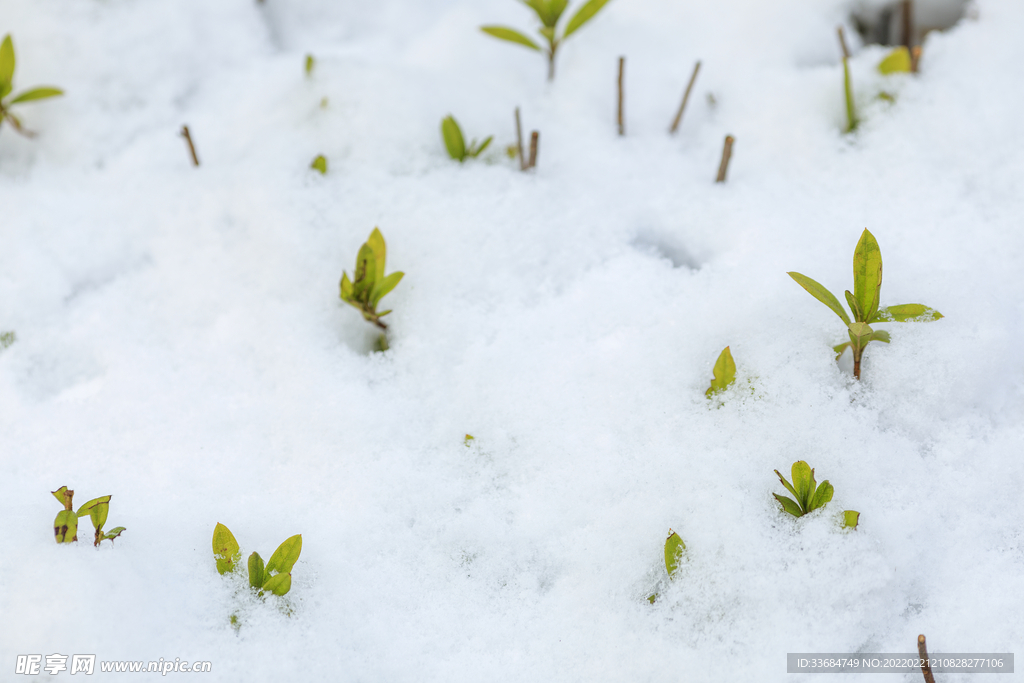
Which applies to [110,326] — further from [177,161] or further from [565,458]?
[565,458]

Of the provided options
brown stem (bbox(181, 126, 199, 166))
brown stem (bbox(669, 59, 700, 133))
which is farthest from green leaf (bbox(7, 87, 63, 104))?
brown stem (bbox(669, 59, 700, 133))

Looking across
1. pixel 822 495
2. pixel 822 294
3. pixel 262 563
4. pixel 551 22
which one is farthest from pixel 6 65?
pixel 822 495

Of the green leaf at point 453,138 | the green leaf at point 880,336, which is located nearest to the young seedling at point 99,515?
the green leaf at point 453,138

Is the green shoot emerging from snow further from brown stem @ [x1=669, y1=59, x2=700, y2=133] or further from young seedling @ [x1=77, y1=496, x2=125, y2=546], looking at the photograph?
young seedling @ [x1=77, y1=496, x2=125, y2=546]

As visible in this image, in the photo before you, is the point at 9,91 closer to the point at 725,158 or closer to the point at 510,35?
the point at 510,35

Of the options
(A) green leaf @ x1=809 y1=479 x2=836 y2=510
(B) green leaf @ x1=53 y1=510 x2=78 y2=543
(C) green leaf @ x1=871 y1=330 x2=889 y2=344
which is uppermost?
(C) green leaf @ x1=871 y1=330 x2=889 y2=344

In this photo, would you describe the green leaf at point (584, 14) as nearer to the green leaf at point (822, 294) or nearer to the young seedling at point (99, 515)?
the green leaf at point (822, 294)
